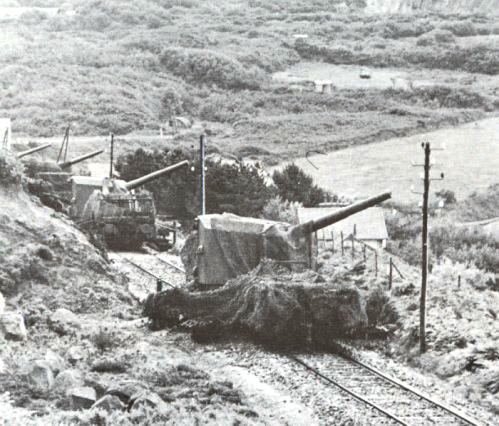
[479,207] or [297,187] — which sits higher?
[297,187]

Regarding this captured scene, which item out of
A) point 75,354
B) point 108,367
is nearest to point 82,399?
point 108,367

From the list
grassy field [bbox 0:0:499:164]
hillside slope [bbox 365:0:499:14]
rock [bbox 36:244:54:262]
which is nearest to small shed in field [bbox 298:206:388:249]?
grassy field [bbox 0:0:499:164]

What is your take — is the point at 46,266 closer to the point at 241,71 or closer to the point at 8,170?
the point at 8,170

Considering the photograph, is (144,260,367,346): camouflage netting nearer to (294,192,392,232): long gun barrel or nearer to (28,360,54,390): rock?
(294,192,392,232): long gun barrel

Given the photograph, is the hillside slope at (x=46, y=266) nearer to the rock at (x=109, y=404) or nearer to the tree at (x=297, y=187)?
the rock at (x=109, y=404)

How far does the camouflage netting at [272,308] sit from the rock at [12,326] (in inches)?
156

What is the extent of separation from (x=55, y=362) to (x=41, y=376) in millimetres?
1079

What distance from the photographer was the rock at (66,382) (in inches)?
549

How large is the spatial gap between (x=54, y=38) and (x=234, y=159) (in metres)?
14.4

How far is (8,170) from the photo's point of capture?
23078mm

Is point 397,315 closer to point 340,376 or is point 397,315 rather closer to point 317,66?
point 340,376

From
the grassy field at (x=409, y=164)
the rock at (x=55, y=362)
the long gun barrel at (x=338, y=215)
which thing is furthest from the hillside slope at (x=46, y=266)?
the grassy field at (x=409, y=164)

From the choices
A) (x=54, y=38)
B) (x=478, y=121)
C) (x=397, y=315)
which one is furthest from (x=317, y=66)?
(x=397, y=315)

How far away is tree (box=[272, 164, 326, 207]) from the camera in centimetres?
3731
